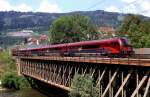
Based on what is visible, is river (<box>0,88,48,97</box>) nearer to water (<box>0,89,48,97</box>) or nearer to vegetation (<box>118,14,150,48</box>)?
water (<box>0,89,48,97</box>)

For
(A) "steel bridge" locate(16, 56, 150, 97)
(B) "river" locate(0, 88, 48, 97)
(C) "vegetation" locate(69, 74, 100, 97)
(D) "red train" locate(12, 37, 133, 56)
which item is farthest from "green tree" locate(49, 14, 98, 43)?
(C) "vegetation" locate(69, 74, 100, 97)

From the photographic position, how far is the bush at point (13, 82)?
9212 centimetres

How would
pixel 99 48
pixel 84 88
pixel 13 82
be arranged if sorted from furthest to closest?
pixel 13 82
pixel 99 48
pixel 84 88

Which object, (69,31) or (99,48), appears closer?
(99,48)

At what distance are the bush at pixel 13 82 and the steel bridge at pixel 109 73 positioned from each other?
25592mm

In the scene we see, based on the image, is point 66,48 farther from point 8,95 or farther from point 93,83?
point 93,83

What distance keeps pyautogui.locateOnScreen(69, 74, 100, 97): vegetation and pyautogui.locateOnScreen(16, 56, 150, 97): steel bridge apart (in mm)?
611

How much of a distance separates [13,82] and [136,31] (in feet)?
96.1

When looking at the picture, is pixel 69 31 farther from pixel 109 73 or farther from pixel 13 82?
pixel 109 73

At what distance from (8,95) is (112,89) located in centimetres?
4248

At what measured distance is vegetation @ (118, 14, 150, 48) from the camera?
80.8 meters

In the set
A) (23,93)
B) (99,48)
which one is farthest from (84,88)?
(23,93)

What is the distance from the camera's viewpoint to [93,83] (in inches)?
1710

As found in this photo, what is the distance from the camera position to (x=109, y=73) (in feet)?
131
